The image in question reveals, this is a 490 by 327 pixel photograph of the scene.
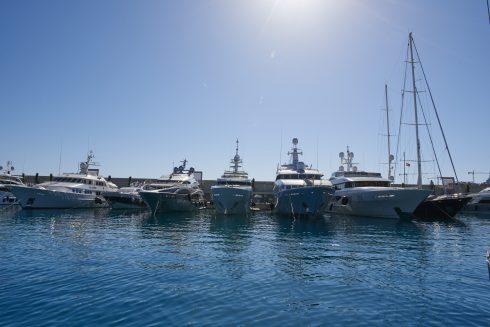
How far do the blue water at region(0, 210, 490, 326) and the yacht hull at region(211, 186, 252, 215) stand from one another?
15.2 meters

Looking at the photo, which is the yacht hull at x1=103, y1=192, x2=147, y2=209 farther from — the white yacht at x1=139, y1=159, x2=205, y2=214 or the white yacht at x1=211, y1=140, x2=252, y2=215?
the white yacht at x1=211, y1=140, x2=252, y2=215

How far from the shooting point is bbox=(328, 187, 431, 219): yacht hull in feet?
110

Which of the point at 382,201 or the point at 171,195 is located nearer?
the point at 382,201

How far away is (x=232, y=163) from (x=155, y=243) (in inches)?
1439

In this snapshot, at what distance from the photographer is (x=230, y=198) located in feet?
121

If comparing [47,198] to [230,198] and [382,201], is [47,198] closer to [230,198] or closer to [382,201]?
[230,198]

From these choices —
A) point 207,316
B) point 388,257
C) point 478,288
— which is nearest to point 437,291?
point 478,288

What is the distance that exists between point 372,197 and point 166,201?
22.8m

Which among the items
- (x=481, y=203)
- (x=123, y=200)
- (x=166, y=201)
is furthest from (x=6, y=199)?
(x=481, y=203)

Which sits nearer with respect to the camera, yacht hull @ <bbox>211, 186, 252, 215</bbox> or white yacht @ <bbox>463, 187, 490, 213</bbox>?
yacht hull @ <bbox>211, 186, 252, 215</bbox>

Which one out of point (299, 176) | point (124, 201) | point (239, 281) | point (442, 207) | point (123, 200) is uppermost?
point (299, 176)

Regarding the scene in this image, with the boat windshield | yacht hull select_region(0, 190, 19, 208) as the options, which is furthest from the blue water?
yacht hull select_region(0, 190, 19, 208)

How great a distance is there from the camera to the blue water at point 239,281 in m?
8.73

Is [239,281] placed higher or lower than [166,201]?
lower
